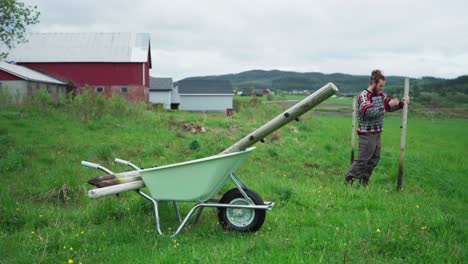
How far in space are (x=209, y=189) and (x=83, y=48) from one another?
34778mm

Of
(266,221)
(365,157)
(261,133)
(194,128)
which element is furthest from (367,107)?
(194,128)

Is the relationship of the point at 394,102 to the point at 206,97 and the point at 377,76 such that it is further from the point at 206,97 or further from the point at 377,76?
the point at 206,97

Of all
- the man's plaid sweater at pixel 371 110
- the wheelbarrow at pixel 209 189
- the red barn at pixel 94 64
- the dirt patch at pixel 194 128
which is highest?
the red barn at pixel 94 64

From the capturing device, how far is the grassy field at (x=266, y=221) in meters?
3.41

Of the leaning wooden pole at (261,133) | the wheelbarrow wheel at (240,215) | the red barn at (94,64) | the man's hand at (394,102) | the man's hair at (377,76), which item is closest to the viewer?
the leaning wooden pole at (261,133)

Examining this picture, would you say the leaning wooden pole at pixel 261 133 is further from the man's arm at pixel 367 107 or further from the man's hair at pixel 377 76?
the man's hair at pixel 377 76

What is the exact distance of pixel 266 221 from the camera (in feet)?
14.5

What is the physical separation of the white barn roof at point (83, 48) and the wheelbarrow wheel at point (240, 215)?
31.4 m

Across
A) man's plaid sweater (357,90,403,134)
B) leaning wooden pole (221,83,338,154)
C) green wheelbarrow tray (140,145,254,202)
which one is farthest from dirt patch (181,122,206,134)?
green wheelbarrow tray (140,145,254,202)

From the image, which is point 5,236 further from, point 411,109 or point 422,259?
point 411,109

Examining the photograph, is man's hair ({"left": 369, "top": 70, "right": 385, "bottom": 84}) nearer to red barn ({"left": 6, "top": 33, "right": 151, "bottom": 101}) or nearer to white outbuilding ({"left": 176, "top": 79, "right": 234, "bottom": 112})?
red barn ({"left": 6, "top": 33, "right": 151, "bottom": 101})

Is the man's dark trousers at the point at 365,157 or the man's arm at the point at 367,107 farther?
the man's dark trousers at the point at 365,157

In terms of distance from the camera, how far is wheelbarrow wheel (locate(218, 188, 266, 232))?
13.0 ft

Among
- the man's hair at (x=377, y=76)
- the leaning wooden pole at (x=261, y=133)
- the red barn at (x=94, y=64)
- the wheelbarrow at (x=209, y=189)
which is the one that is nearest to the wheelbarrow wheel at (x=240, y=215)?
the wheelbarrow at (x=209, y=189)
